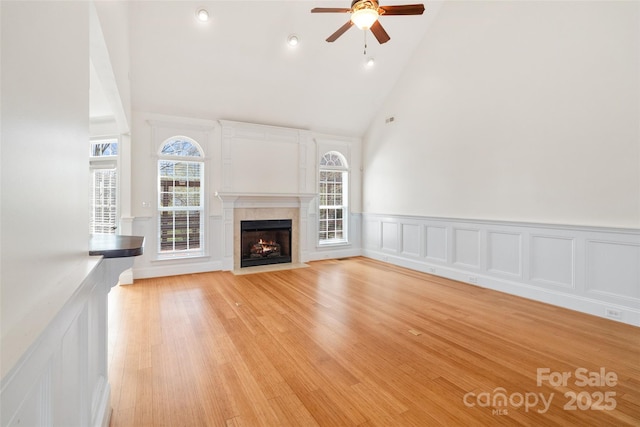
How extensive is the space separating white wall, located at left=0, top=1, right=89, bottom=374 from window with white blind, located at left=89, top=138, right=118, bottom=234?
4541 mm

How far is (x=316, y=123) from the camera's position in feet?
21.9

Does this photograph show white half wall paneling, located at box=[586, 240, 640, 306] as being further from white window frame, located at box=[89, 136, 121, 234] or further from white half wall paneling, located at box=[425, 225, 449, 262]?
white window frame, located at box=[89, 136, 121, 234]

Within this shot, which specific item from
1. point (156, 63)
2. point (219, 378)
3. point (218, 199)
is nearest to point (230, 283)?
point (218, 199)

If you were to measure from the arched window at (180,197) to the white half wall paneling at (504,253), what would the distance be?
5085mm

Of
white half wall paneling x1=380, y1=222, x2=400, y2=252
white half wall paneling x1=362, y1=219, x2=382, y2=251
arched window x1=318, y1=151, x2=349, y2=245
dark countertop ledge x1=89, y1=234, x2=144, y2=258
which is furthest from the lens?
arched window x1=318, y1=151, x2=349, y2=245

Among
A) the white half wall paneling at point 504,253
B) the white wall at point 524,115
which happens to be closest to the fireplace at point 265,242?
the white wall at point 524,115

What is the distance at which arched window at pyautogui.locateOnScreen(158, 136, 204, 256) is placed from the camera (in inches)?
216

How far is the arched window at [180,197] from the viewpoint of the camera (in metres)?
5.48

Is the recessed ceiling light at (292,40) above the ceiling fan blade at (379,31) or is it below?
above

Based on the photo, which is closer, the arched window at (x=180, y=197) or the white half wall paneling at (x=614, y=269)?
the white half wall paneling at (x=614, y=269)

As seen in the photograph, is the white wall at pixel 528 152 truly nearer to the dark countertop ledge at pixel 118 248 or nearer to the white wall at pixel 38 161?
the dark countertop ledge at pixel 118 248

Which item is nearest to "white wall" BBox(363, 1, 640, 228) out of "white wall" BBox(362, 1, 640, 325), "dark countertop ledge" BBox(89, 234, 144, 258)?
"white wall" BBox(362, 1, 640, 325)

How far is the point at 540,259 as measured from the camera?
13.6ft

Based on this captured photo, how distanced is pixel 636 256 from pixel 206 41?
6.19 metres
